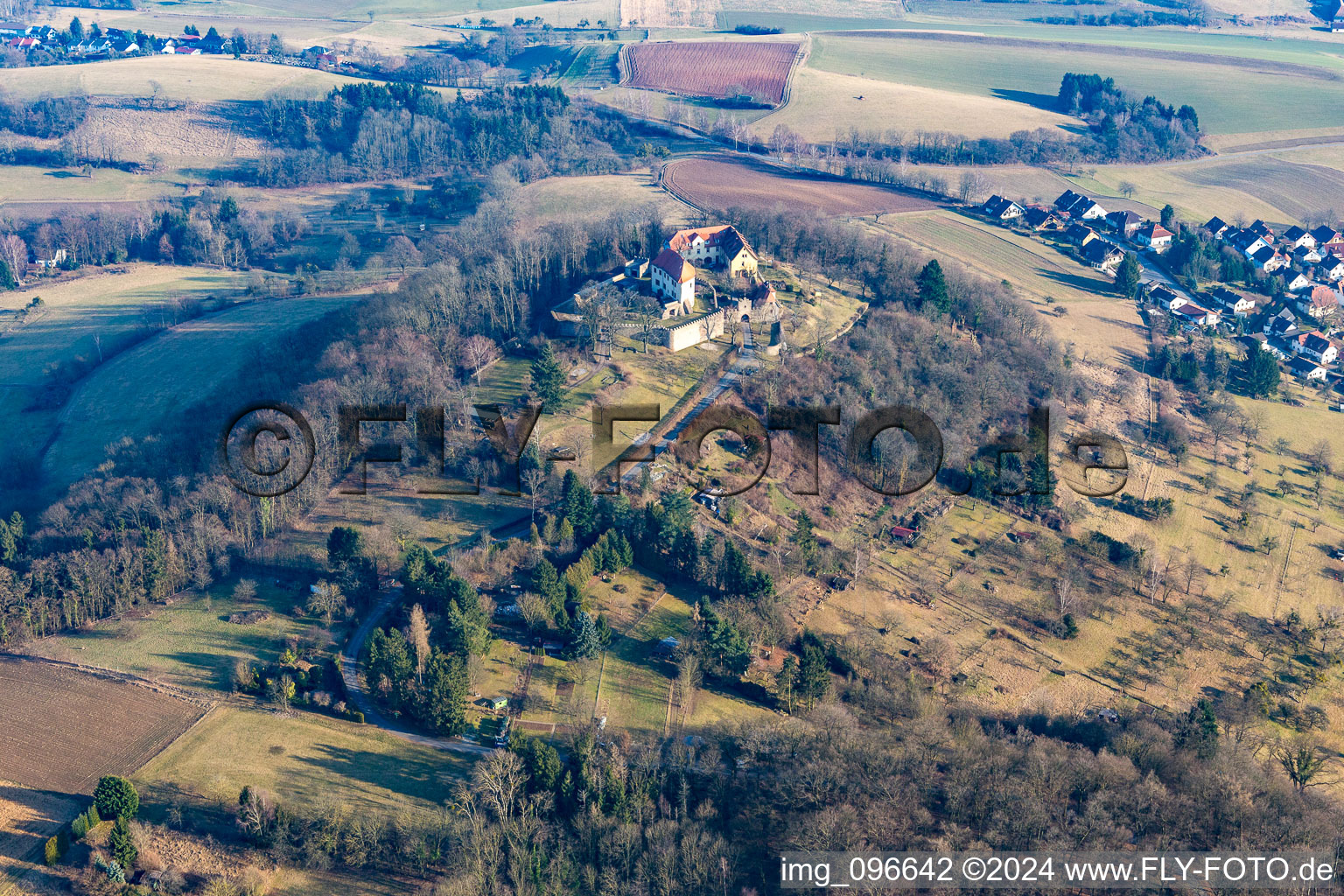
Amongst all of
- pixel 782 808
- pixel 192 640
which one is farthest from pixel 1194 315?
pixel 192 640

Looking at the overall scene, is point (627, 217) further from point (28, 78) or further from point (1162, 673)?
point (28, 78)

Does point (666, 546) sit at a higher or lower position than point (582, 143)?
lower

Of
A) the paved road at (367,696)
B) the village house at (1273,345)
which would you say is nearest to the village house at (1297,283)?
the village house at (1273,345)

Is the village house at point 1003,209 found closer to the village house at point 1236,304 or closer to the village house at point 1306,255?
the village house at point 1236,304

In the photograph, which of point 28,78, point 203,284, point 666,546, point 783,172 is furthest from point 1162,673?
point 28,78

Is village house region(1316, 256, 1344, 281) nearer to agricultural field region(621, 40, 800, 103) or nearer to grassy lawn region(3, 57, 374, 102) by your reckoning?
agricultural field region(621, 40, 800, 103)

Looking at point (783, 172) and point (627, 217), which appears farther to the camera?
point (783, 172)

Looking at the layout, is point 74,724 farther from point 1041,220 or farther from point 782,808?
point 1041,220
